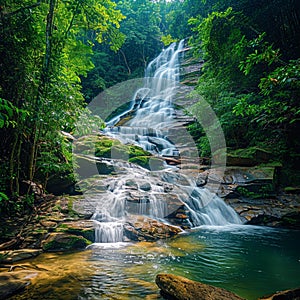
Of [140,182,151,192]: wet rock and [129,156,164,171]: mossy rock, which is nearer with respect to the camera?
[140,182,151,192]: wet rock

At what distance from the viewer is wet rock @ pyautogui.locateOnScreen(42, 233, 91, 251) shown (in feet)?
14.8

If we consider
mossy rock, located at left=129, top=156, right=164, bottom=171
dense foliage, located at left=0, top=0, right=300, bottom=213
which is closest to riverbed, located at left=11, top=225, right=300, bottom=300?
dense foliage, located at left=0, top=0, right=300, bottom=213

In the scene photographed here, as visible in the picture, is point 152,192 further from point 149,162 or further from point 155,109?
point 155,109

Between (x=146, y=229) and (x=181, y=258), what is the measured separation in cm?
146

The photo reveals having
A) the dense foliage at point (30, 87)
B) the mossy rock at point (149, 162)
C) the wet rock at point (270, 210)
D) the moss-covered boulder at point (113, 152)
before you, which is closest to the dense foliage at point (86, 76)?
the dense foliage at point (30, 87)

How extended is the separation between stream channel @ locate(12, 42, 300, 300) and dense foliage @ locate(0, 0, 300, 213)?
68.0 inches

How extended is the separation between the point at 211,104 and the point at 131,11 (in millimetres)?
21584

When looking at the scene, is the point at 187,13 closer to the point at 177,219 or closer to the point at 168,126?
the point at 168,126

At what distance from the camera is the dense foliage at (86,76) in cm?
428

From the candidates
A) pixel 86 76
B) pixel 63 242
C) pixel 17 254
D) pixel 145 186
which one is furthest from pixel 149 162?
pixel 17 254

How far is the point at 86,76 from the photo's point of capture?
296 inches

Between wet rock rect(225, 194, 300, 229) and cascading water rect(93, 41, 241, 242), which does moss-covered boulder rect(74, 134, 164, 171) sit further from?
wet rock rect(225, 194, 300, 229)

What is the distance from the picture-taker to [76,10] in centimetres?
498

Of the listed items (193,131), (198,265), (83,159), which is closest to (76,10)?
(83,159)
